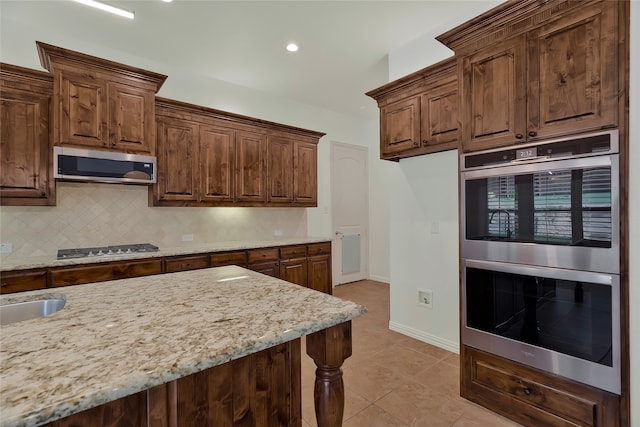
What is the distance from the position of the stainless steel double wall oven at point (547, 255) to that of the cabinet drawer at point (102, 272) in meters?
2.69

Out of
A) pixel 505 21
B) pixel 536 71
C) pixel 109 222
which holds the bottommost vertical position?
pixel 109 222

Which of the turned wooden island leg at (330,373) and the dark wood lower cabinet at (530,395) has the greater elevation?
the turned wooden island leg at (330,373)

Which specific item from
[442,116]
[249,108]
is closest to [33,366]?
[442,116]

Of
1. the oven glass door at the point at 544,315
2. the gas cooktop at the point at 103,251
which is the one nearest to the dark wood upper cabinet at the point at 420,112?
the oven glass door at the point at 544,315

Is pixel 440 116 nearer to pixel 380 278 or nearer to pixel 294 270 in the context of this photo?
pixel 294 270

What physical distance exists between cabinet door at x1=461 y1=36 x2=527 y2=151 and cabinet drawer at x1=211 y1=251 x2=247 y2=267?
98.6 inches

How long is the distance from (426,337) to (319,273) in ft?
5.39

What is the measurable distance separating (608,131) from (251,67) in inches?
134

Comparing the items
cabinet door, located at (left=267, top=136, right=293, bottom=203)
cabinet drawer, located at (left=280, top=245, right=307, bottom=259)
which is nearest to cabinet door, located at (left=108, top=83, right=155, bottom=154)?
cabinet door, located at (left=267, top=136, right=293, bottom=203)

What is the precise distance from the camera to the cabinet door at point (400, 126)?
2816 millimetres

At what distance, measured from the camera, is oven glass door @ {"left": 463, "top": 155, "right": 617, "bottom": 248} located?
157cm

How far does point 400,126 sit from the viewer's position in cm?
294

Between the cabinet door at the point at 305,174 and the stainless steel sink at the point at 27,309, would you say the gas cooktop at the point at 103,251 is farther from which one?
the cabinet door at the point at 305,174
